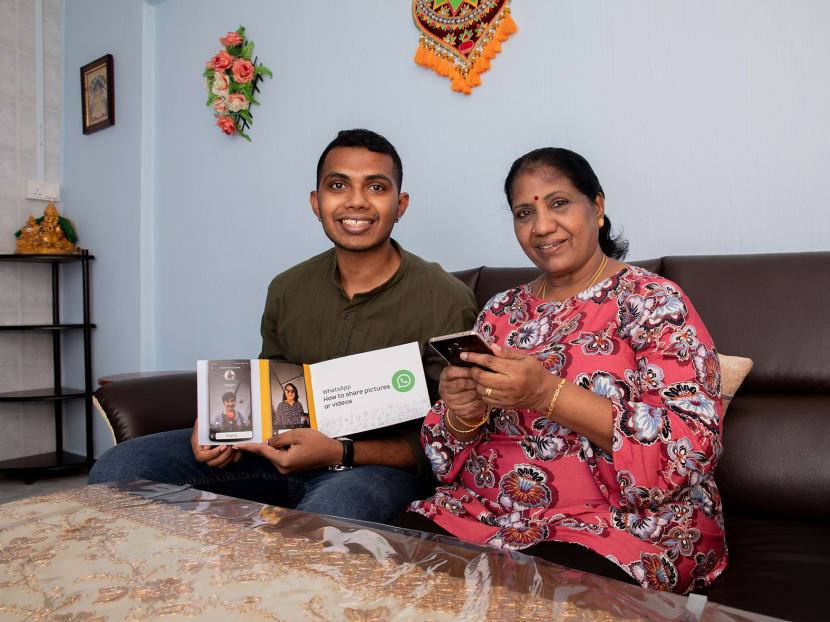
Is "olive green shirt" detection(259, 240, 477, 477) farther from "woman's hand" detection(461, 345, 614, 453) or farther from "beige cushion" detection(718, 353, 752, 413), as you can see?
"beige cushion" detection(718, 353, 752, 413)

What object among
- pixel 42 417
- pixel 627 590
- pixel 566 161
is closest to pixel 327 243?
pixel 566 161

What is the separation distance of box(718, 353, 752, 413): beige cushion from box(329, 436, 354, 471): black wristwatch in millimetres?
775

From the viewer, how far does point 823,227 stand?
5.05 ft

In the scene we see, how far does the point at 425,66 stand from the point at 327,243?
78 centimetres

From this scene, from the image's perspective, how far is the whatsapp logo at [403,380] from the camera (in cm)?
135

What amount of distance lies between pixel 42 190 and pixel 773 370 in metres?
3.83

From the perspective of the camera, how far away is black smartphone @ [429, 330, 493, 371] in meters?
0.94

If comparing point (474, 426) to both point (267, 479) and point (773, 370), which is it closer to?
point (267, 479)

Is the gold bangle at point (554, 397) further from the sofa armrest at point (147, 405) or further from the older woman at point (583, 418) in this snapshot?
the sofa armrest at point (147, 405)

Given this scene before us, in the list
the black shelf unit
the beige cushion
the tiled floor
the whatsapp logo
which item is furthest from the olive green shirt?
the black shelf unit

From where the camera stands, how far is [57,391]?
351cm

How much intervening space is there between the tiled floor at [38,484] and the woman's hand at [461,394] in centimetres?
259

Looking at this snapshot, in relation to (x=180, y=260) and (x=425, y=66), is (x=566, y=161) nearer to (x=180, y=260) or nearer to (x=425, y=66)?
(x=425, y=66)

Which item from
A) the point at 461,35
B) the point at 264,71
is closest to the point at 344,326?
the point at 461,35
